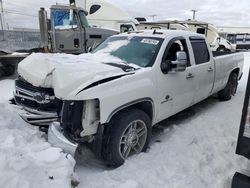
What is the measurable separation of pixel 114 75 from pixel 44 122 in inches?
44.1

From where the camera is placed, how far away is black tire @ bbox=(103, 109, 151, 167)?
3.54 metres

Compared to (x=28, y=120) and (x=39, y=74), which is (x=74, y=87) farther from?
(x=28, y=120)

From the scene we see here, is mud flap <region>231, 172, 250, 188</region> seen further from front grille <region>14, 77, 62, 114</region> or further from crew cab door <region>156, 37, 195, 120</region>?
front grille <region>14, 77, 62, 114</region>

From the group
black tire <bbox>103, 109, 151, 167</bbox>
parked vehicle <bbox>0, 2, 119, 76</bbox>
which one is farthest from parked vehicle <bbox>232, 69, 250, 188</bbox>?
parked vehicle <bbox>0, 2, 119, 76</bbox>

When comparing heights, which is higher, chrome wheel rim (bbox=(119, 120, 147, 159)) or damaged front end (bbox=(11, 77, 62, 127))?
damaged front end (bbox=(11, 77, 62, 127))

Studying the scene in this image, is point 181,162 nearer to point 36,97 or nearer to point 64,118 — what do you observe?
point 64,118

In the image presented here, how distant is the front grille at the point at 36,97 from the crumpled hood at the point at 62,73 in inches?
3.9

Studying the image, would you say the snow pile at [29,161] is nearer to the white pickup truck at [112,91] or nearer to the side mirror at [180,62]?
the white pickup truck at [112,91]

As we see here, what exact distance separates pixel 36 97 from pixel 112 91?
42.0 inches

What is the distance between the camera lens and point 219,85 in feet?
21.6

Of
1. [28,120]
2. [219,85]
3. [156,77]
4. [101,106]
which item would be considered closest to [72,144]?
[101,106]

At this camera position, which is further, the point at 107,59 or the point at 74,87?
the point at 107,59

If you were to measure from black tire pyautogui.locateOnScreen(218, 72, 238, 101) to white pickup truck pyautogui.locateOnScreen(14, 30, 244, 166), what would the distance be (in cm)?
217

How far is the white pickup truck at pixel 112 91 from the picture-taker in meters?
3.35
